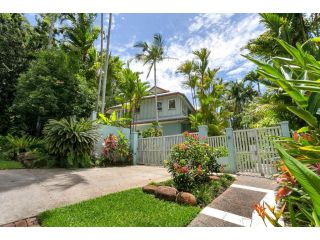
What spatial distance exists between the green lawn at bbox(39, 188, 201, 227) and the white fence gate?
4.24 metres

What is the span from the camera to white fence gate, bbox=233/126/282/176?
689 centimetres

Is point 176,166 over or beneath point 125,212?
over

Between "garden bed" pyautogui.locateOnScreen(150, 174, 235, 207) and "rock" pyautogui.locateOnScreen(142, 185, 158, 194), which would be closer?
"garden bed" pyautogui.locateOnScreen(150, 174, 235, 207)

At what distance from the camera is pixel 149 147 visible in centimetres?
1099

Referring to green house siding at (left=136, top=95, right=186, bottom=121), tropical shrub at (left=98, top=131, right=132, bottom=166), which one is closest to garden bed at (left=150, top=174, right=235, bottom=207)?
tropical shrub at (left=98, top=131, right=132, bottom=166)

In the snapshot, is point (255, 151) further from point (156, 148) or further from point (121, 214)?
point (121, 214)

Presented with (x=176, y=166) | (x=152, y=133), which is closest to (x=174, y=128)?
(x=152, y=133)

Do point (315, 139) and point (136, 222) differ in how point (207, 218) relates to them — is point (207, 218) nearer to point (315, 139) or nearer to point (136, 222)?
point (136, 222)

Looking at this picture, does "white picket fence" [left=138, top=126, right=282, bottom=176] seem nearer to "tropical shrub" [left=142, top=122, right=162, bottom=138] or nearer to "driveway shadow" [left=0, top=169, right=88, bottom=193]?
"driveway shadow" [left=0, top=169, right=88, bottom=193]

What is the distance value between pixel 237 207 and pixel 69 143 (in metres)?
6.89

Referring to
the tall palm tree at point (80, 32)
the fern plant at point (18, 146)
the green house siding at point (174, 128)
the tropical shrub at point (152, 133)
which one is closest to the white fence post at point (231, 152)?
the tropical shrub at point (152, 133)

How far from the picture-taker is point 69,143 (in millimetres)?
8375

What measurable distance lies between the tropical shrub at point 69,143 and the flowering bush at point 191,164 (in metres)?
4.50

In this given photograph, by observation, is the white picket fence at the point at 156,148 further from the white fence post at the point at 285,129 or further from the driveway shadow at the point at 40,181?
the driveway shadow at the point at 40,181
